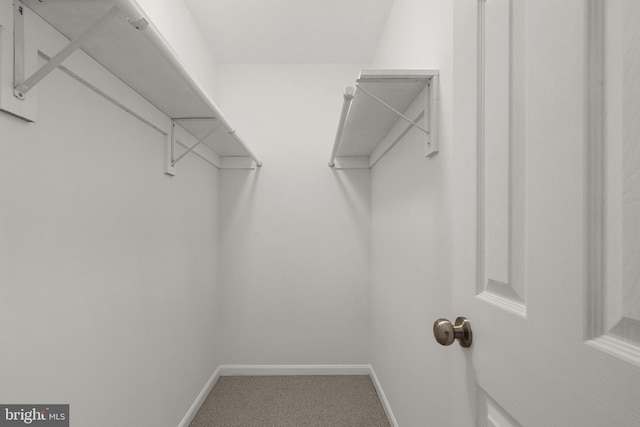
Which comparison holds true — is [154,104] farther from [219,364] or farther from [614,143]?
[219,364]

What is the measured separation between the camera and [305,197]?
9.45 feet

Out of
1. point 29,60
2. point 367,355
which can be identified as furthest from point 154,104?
point 367,355

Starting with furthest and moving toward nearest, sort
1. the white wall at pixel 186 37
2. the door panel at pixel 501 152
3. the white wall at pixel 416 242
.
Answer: the white wall at pixel 186 37 → the white wall at pixel 416 242 → the door panel at pixel 501 152

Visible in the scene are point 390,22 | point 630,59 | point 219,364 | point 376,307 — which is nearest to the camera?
point 630,59

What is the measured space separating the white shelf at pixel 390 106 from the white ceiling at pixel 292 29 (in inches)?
32.0

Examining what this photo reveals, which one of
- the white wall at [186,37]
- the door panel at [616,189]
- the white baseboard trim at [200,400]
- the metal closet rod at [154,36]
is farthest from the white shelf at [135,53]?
the white baseboard trim at [200,400]

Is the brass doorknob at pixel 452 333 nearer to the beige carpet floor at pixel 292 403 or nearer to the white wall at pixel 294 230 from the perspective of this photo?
the beige carpet floor at pixel 292 403

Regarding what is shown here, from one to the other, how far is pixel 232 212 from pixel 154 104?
4.35 ft

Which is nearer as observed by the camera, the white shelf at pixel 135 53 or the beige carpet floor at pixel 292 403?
the white shelf at pixel 135 53

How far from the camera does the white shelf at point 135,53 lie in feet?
2.91

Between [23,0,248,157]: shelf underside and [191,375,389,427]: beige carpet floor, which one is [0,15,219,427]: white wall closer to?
[23,0,248,157]: shelf underside

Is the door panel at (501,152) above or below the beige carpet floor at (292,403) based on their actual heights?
above

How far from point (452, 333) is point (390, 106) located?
119 cm

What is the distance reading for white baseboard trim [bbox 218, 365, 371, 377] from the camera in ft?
9.25
